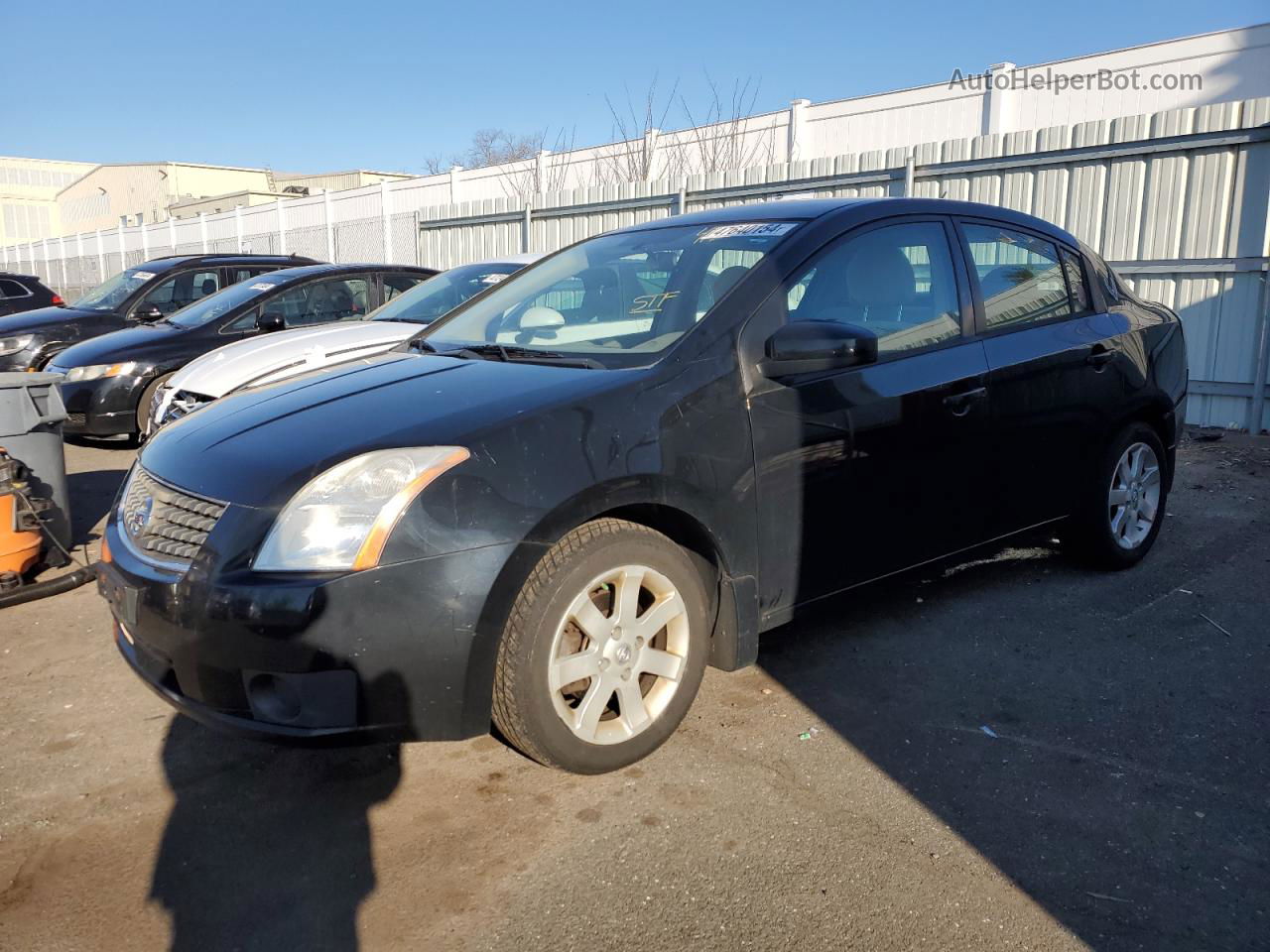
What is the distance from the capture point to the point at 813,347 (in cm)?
321

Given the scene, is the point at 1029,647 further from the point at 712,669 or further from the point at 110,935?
the point at 110,935

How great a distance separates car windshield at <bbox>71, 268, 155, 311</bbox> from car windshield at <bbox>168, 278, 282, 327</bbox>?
8.24ft

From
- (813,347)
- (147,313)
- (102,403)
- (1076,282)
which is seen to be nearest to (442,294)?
(102,403)

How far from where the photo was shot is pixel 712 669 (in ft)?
12.8

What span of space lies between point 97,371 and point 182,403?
2055 mm

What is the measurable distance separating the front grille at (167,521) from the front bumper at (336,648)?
0.10 m

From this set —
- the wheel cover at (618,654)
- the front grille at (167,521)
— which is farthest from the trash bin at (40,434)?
the wheel cover at (618,654)

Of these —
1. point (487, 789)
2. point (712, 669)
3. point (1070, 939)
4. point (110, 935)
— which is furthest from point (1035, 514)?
point (110, 935)

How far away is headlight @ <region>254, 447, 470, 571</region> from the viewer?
2553 millimetres

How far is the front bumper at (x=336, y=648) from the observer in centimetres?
252

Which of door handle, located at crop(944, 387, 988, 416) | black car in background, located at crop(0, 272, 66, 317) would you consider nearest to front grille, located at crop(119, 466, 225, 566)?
door handle, located at crop(944, 387, 988, 416)

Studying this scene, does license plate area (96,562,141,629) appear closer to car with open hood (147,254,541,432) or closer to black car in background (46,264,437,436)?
car with open hood (147,254,541,432)

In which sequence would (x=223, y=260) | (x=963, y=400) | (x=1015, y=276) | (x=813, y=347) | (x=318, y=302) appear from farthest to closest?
1. (x=223, y=260)
2. (x=318, y=302)
3. (x=1015, y=276)
4. (x=963, y=400)
5. (x=813, y=347)

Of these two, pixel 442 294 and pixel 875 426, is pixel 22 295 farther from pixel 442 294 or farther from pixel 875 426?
pixel 875 426
